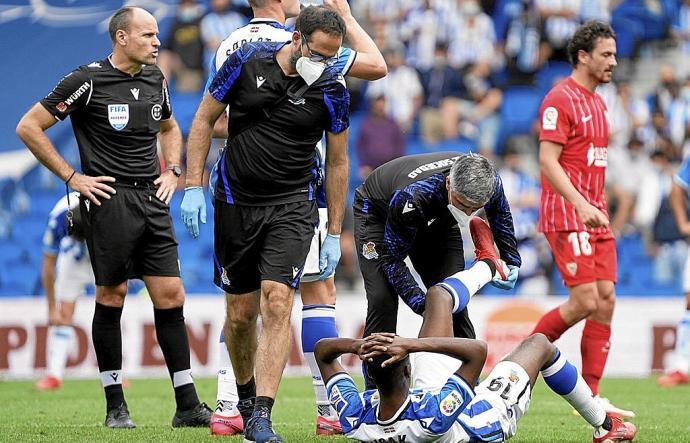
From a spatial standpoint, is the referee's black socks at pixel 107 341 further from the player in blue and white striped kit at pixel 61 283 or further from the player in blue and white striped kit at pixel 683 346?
the player in blue and white striped kit at pixel 683 346

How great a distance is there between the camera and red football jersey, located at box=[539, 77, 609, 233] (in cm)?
880

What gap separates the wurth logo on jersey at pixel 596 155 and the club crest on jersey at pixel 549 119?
0.35m

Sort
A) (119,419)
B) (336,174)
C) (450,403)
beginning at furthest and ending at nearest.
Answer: (119,419), (336,174), (450,403)

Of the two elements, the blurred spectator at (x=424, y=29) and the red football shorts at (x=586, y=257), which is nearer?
the red football shorts at (x=586, y=257)

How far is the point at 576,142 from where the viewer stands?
8852 millimetres

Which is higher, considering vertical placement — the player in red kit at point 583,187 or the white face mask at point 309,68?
the white face mask at point 309,68

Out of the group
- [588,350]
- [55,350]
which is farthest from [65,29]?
[588,350]

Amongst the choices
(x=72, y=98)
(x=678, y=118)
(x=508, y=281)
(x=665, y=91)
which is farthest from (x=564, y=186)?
(x=665, y=91)

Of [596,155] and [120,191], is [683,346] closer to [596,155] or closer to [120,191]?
[596,155]

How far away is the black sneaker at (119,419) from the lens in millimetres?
7516

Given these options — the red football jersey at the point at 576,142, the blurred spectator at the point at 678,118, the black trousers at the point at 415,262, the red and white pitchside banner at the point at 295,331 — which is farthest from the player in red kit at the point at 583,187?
the blurred spectator at the point at 678,118

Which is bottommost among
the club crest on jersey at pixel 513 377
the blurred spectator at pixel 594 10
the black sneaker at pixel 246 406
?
the black sneaker at pixel 246 406

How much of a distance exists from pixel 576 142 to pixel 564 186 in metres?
0.53

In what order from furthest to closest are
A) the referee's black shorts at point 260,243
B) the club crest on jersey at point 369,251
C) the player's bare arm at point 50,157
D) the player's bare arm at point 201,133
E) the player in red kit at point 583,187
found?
1. the player in red kit at point 583,187
2. the player's bare arm at point 50,157
3. the club crest on jersey at point 369,251
4. the player's bare arm at point 201,133
5. the referee's black shorts at point 260,243
